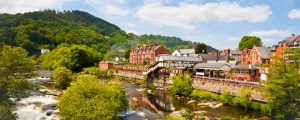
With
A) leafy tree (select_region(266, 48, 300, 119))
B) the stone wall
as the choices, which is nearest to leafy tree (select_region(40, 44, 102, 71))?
the stone wall

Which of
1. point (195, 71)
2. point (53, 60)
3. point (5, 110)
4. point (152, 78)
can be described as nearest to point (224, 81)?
point (195, 71)

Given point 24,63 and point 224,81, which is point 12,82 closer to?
point 24,63

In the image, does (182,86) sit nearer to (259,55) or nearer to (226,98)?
(226,98)

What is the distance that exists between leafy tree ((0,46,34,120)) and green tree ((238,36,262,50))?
274 ft

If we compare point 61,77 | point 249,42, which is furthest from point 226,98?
point 249,42

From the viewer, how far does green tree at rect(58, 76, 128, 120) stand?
25436 mm

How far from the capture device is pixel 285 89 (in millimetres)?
31719

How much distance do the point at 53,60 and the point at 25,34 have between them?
1733 inches

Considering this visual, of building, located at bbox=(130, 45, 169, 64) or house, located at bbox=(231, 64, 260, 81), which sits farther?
building, located at bbox=(130, 45, 169, 64)

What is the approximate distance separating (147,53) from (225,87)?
5699 cm

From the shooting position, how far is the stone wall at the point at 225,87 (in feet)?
134

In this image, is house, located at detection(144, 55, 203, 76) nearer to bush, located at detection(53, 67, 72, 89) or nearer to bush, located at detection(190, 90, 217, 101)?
bush, located at detection(190, 90, 217, 101)

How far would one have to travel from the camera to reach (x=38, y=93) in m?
48.5

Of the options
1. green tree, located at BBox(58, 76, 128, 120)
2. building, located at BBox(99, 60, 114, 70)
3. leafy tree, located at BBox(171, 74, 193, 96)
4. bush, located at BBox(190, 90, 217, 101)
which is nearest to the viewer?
green tree, located at BBox(58, 76, 128, 120)
